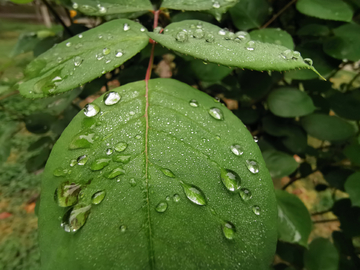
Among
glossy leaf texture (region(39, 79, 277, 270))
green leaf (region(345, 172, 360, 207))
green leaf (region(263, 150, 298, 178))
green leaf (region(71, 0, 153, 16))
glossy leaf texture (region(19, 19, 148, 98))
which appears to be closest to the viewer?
glossy leaf texture (region(39, 79, 277, 270))

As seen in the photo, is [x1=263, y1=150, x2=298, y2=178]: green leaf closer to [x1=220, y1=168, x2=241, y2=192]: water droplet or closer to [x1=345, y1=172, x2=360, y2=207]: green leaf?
[x1=345, y1=172, x2=360, y2=207]: green leaf

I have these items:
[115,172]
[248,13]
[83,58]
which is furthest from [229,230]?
[248,13]

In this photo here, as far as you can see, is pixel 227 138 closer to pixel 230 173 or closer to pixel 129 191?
pixel 230 173

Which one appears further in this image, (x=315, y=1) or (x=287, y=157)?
(x=287, y=157)

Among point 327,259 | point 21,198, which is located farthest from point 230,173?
point 21,198

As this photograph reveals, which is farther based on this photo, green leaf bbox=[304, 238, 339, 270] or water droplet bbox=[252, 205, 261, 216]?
green leaf bbox=[304, 238, 339, 270]

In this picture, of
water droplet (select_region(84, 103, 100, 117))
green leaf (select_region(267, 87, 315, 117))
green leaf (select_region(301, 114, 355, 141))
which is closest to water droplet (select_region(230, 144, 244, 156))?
water droplet (select_region(84, 103, 100, 117))
